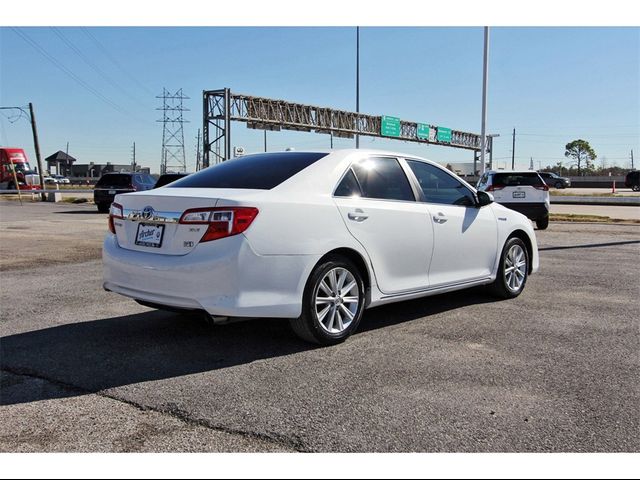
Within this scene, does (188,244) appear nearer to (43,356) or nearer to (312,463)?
(43,356)

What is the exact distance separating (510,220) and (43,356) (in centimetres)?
489

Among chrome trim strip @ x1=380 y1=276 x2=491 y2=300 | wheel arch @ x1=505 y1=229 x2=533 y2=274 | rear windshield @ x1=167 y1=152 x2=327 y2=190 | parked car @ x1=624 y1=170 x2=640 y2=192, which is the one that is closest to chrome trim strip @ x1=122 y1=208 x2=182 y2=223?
rear windshield @ x1=167 y1=152 x2=327 y2=190

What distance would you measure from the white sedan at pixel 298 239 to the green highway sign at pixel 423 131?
5627 centimetres

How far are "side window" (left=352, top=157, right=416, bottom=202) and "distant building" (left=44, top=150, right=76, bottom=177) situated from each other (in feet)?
402

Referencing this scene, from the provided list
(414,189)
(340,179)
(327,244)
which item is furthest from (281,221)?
(414,189)

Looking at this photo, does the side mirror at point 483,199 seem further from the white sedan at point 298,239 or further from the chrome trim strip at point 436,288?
the chrome trim strip at point 436,288

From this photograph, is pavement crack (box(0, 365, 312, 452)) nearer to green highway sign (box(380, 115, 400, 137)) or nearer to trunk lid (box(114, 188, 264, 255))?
trunk lid (box(114, 188, 264, 255))

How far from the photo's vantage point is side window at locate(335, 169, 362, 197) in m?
4.95

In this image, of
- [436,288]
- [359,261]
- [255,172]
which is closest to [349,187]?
[359,261]

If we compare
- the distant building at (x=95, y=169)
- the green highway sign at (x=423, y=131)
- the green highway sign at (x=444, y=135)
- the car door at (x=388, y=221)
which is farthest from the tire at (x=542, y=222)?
the distant building at (x=95, y=169)

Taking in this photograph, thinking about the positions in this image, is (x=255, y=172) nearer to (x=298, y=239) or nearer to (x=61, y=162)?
(x=298, y=239)

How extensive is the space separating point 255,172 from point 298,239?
2.94 ft

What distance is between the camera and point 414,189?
564 centimetres

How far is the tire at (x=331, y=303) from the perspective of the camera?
15.0 feet
